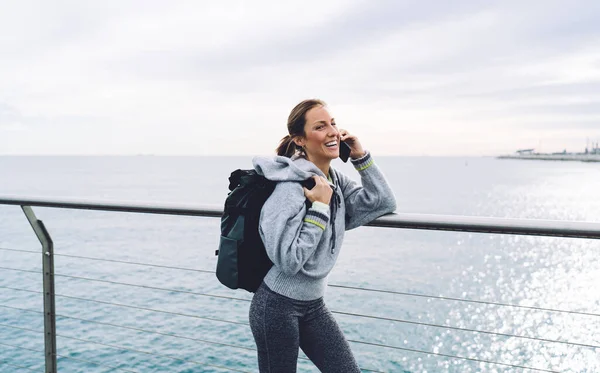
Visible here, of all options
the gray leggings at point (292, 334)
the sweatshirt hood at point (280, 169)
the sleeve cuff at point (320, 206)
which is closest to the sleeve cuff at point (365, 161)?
the sweatshirt hood at point (280, 169)

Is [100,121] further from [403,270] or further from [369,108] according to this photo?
[403,270]

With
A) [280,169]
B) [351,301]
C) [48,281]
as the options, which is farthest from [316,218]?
[351,301]

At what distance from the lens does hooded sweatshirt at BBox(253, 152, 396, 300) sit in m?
1.86

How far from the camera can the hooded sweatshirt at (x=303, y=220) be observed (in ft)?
6.09

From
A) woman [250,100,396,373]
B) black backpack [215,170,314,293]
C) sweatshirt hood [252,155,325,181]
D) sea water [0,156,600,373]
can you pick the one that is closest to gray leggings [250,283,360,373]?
woman [250,100,396,373]

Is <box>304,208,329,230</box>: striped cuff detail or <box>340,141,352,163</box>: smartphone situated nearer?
<box>304,208,329,230</box>: striped cuff detail

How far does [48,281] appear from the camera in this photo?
110 inches

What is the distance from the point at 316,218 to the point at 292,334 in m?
0.47

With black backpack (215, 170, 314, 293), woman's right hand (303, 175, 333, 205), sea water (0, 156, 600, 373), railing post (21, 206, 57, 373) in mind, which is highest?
woman's right hand (303, 175, 333, 205)

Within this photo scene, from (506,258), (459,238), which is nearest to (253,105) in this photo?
(459,238)

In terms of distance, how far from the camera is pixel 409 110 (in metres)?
104

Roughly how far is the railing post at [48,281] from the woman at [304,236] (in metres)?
1.38

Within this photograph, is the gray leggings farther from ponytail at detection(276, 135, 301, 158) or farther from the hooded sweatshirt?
A: ponytail at detection(276, 135, 301, 158)

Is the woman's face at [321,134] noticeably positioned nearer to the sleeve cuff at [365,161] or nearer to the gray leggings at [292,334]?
the sleeve cuff at [365,161]
